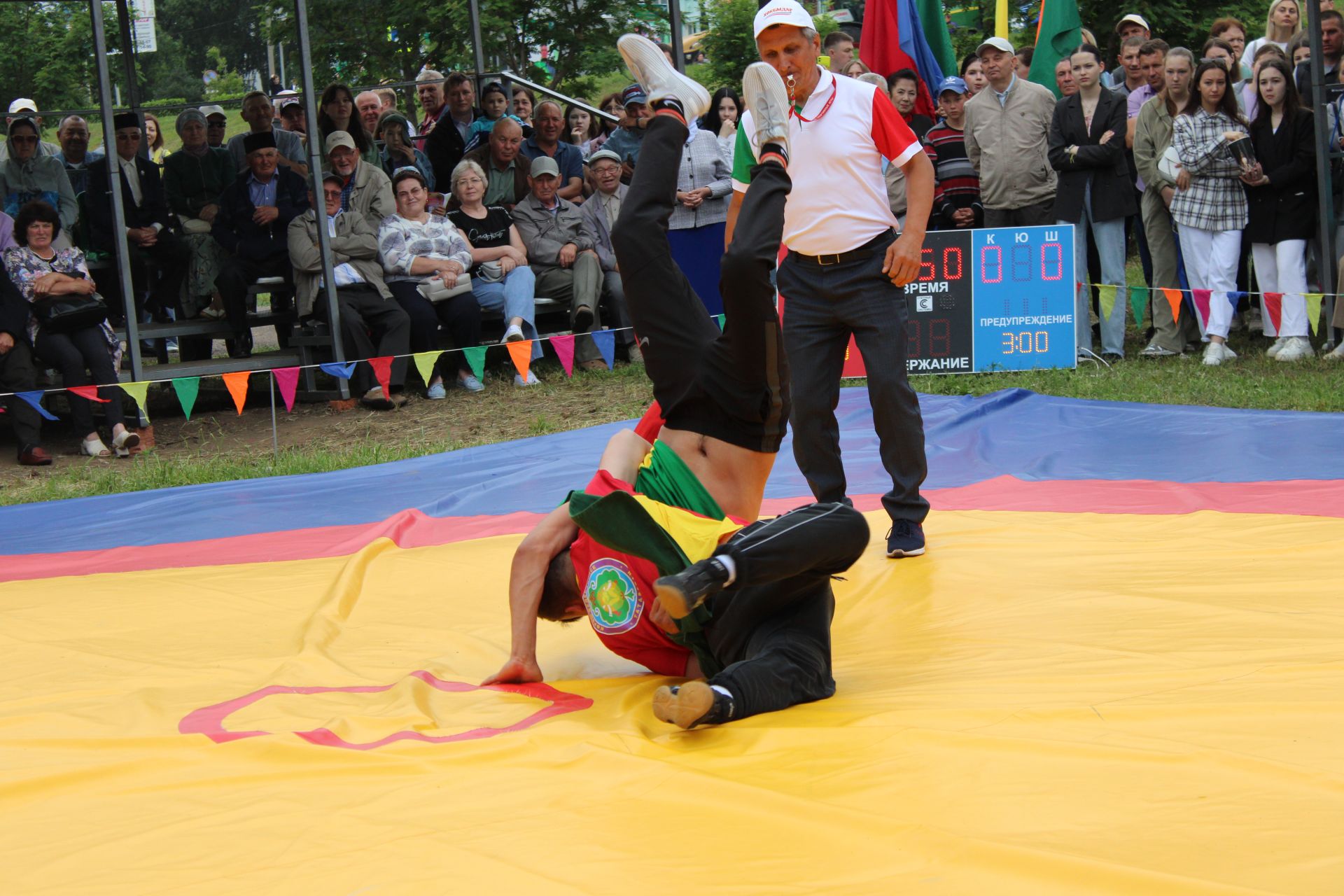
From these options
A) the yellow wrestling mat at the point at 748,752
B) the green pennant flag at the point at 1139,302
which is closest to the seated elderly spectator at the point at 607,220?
the green pennant flag at the point at 1139,302

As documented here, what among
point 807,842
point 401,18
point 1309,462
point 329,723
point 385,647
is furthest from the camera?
point 401,18

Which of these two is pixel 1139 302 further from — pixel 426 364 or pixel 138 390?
pixel 138 390

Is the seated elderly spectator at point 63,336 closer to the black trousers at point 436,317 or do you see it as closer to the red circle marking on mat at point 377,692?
the black trousers at point 436,317

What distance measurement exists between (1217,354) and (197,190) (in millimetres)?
7551

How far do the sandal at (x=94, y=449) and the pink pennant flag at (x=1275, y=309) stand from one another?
24.2 ft

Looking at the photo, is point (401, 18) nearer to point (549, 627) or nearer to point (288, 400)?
point (288, 400)

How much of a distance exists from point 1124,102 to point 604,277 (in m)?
3.97

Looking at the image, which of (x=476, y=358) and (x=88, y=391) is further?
(x=476, y=358)

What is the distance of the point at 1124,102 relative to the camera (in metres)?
8.88

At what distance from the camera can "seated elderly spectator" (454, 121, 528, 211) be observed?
34.0 ft

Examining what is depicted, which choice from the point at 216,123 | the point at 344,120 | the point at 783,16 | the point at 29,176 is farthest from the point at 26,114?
the point at 783,16

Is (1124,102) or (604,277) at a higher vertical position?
(1124,102)

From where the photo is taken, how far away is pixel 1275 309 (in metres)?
8.71

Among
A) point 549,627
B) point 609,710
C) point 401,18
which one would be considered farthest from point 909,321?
point 401,18
